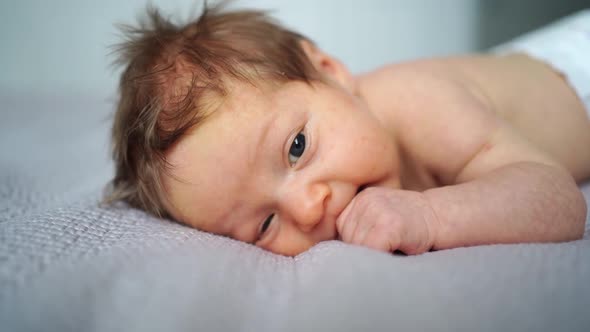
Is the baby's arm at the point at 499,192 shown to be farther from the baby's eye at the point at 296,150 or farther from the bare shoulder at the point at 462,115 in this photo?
the baby's eye at the point at 296,150

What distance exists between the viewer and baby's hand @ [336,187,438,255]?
0.52m

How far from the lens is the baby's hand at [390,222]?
52 centimetres

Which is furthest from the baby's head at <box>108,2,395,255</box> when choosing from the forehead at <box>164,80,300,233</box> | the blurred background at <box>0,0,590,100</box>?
the blurred background at <box>0,0,590,100</box>

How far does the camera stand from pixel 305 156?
2.16 ft

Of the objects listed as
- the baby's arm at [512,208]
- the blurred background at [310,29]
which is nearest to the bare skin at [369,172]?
the baby's arm at [512,208]

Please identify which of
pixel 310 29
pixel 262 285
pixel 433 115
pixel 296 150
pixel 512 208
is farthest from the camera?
pixel 310 29

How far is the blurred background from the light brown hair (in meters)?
1.47

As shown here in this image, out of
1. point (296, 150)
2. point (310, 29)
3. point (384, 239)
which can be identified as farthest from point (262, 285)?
point (310, 29)

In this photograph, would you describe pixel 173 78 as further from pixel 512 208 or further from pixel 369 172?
pixel 512 208

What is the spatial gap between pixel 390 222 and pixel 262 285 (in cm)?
19

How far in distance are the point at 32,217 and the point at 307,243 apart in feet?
1.28

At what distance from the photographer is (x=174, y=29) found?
83 centimetres

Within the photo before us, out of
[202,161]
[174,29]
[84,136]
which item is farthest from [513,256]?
[84,136]

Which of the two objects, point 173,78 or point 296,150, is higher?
point 173,78
